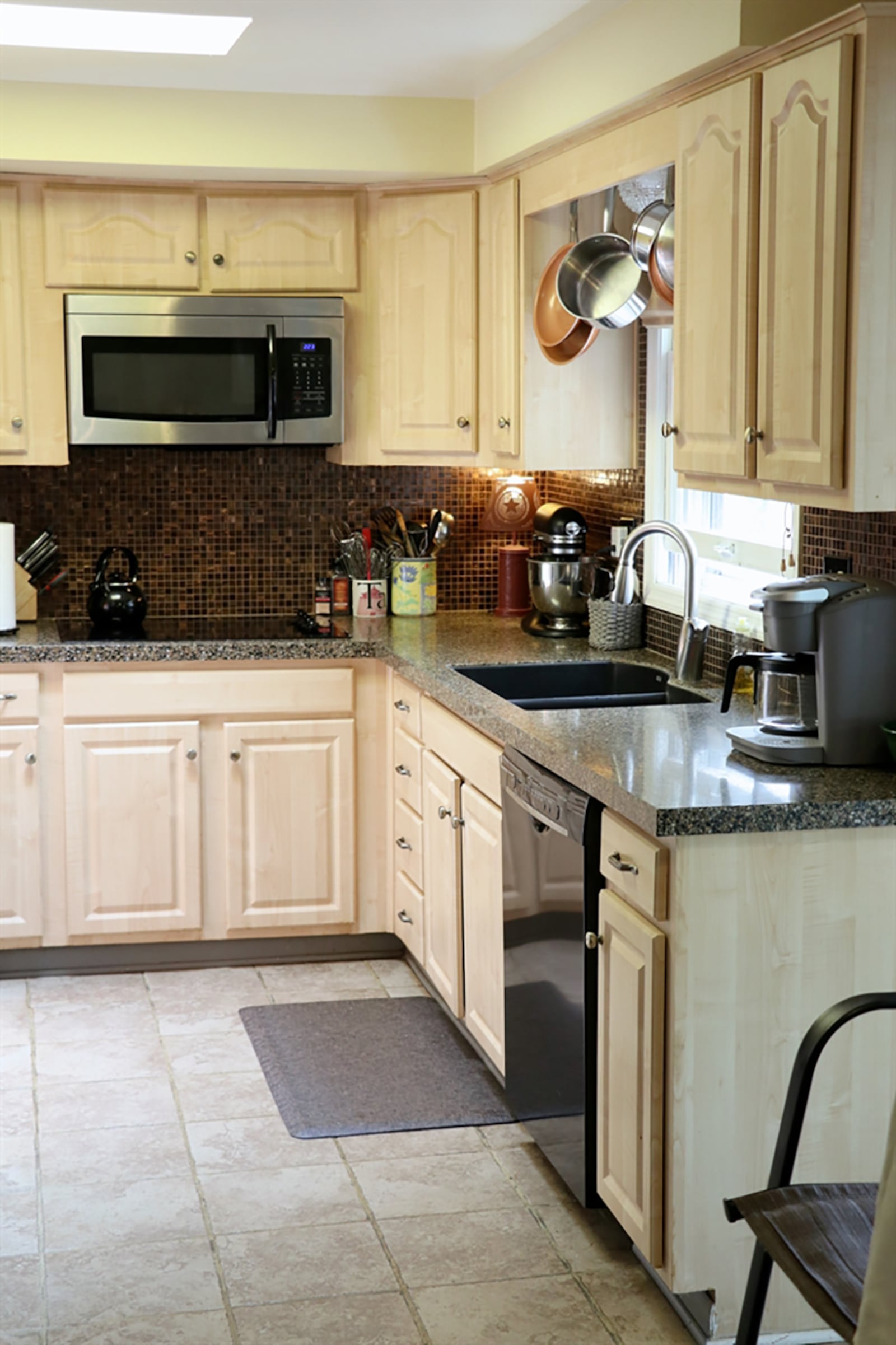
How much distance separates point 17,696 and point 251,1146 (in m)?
1.50

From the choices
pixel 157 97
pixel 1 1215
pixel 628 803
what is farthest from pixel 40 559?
pixel 628 803

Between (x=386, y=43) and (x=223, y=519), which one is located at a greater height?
(x=386, y=43)

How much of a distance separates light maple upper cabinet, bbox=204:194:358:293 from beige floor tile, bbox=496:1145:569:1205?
2.46 meters

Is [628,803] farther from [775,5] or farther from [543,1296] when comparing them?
[775,5]

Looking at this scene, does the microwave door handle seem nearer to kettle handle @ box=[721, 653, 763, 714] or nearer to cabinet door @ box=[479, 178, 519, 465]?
cabinet door @ box=[479, 178, 519, 465]

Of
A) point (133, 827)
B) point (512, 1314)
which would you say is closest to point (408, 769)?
point (133, 827)

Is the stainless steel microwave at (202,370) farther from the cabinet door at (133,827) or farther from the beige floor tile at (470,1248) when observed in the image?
the beige floor tile at (470,1248)

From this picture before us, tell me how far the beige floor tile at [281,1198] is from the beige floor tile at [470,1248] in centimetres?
12

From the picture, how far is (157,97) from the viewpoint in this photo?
13.5ft

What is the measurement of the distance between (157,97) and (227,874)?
210 centimetres

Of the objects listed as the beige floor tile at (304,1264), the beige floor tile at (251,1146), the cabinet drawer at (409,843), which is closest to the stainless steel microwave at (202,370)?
the cabinet drawer at (409,843)

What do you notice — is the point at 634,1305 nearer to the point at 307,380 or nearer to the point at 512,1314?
the point at 512,1314

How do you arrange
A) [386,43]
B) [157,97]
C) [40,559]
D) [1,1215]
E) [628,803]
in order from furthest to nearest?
1. [40,559]
2. [157,97]
3. [386,43]
4. [1,1215]
5. [628,803]

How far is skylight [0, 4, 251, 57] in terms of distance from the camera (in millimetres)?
3459
